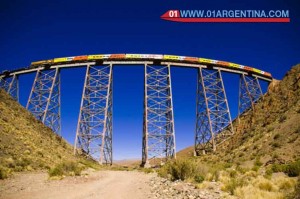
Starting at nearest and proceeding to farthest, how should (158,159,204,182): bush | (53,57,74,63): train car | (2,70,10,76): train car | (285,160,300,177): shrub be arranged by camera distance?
(285,160,300,177): shrub < (158,159,204,182): bush < (53,57,74,63): train car < (2,70,10,76): train car

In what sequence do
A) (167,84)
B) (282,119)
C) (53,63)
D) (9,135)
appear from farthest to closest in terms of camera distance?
1. (53,63)
2. (167,84)
3. (282,119)
4. (9,135)


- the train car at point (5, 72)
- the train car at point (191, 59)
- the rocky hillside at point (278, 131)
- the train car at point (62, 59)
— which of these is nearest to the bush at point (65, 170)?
the rocky hillside at point (278, 131)

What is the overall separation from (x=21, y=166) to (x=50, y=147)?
23.1 ft

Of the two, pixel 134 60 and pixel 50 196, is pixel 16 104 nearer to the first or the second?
pixel 134 60

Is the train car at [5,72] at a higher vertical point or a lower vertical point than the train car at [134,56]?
higher

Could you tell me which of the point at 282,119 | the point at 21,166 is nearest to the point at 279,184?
the point at 21,166

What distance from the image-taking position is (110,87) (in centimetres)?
2720

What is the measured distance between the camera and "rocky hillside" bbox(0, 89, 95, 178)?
12.7 metres

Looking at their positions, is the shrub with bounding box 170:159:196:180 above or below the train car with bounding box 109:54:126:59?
below

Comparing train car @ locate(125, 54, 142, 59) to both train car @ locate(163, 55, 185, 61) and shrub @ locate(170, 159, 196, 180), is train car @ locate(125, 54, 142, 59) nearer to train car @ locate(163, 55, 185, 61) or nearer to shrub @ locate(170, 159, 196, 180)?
train car @ locate(163, 55, 185, 61)

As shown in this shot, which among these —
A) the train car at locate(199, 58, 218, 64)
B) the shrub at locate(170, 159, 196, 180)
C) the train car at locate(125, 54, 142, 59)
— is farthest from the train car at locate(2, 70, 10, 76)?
the shrub at locate(170, 159, 196, 180)

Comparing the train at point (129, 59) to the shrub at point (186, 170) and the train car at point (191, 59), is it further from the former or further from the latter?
the shrub at point (186, 170)

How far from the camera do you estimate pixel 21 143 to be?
15664 mm

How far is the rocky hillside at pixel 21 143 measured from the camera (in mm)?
12664
